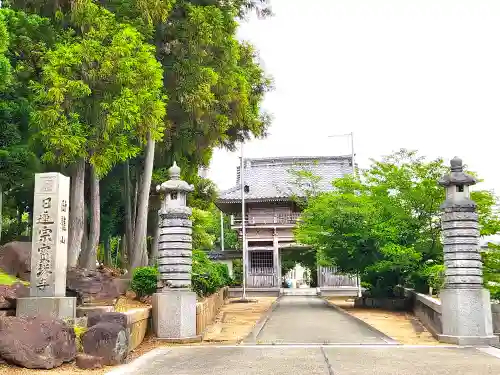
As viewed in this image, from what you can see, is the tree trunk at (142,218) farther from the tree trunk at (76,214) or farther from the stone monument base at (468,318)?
the stone monument base at (468,318)

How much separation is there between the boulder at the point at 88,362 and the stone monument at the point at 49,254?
177 cm

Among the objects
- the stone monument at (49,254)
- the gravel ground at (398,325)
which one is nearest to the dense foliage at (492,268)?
the gravel ground at (398,325)

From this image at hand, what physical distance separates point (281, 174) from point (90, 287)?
23484 mm

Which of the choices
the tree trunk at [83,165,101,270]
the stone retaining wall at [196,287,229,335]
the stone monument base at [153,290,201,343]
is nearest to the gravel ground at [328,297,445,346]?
the stone retaining wall at [196,287,229,335]

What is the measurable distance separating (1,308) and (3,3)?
9.84 meters

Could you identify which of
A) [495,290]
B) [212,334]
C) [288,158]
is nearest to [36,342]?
[212,334]

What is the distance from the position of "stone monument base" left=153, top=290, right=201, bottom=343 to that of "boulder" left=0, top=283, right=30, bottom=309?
2990 millimetres

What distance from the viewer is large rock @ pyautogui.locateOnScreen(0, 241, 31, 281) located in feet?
48.6

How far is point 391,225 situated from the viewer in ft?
59.6

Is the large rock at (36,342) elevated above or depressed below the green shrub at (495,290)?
below

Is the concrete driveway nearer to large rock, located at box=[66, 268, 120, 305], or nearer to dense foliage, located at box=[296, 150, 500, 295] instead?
large rock, located at box=[66, 268, 120, 305]

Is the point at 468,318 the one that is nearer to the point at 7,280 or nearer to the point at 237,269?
the point at 7,280

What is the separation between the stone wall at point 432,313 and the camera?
1299 cm

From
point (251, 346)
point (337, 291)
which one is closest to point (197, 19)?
point (251, 346)
